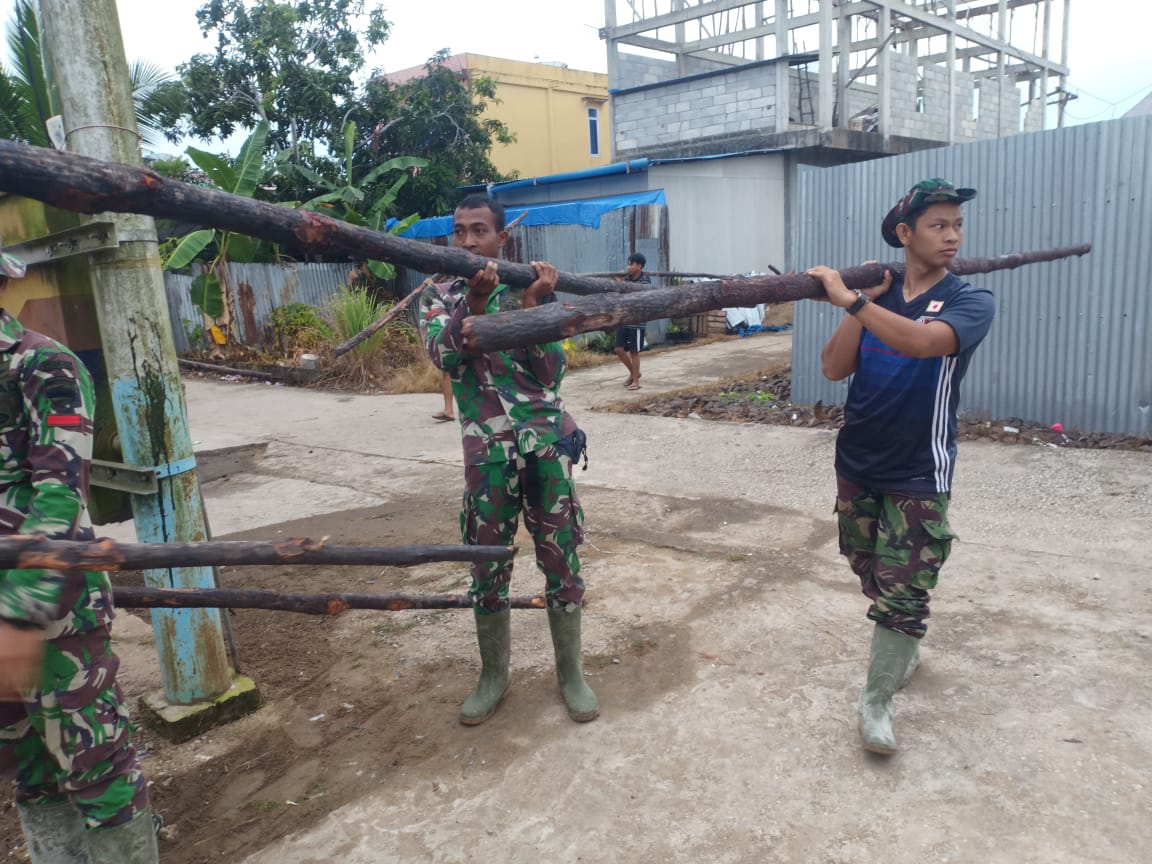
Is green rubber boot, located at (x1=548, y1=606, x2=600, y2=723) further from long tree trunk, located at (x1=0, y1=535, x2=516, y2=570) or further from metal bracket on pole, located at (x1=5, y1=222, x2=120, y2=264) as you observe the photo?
metal bracket on pole, located at (x1=5, y1=222, x2=120, y2=264)

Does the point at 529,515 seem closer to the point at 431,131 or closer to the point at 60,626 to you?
the point at 60,626

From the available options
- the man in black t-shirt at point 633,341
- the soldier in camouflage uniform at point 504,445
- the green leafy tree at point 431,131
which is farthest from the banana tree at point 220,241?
the soldier in camouflage uniform at point 504,445

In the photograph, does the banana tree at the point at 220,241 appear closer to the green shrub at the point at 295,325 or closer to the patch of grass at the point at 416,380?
the green shrub at the point at 295,325

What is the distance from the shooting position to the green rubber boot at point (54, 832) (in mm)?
2240

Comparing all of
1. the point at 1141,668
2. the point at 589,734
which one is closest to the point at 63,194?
the point at 589,734

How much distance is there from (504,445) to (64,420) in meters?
1.39

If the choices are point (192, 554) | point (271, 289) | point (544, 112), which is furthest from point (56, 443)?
point (544, 112)

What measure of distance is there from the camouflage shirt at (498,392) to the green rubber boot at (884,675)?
1334 mm

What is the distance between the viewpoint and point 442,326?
9.95 ft

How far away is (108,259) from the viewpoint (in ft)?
9.56

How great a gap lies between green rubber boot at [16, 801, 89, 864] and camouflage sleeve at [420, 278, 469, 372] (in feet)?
5.51

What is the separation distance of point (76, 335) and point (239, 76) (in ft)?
51.7

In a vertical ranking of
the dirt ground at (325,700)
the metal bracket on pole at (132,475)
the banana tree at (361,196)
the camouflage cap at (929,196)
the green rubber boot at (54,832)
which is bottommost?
the dirt ground at (325,700)

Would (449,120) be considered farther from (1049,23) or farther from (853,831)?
(853,831)
